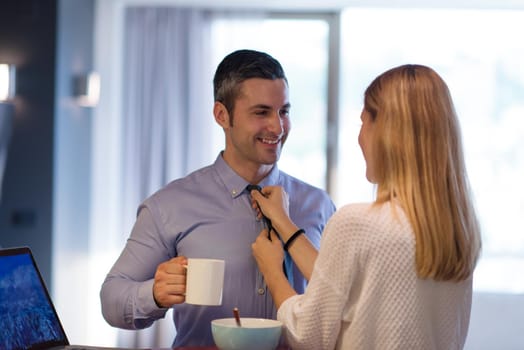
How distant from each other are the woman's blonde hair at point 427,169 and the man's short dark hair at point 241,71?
61cm

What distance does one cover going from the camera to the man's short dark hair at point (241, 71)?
2117 millimetres

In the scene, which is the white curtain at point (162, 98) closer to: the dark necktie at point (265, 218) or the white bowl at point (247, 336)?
the dark necktie at point (265, 218)

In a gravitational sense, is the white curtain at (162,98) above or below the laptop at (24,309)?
→ above

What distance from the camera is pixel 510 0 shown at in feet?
18.1

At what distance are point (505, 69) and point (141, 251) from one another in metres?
4.47

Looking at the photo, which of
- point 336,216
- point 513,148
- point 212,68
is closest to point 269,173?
point 336,216

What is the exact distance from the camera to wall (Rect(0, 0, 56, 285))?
14.9 feet

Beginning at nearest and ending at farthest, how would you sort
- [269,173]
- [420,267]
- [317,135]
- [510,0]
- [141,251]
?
[420,267] → [141,251] → [269,173] → [510,0] → [317,135]

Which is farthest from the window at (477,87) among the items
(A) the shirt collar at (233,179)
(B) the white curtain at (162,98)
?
(A) the shirt collar at (233,179)

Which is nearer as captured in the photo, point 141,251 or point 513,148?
point 141,251

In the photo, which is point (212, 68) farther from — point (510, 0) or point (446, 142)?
point (446, 142)

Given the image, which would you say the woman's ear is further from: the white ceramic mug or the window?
the window

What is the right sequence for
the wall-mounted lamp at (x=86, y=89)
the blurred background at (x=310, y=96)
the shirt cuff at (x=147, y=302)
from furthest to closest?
1. the blurred background at (x=310, y=96)
2. the wall-mounted lamp at (x=86, y=89)
3. the shirt cuff at (x=147, y=302)

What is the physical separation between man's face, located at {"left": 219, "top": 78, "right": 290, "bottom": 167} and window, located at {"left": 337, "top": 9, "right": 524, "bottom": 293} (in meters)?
3.73
